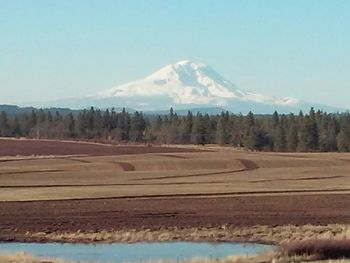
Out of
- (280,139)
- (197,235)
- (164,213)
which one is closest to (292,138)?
(280,139)

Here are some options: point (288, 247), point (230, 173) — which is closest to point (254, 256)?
point (288, 247)

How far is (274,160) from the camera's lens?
10638 cm

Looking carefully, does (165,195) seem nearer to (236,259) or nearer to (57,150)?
(236,259)

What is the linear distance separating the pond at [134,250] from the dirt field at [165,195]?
12.8ft

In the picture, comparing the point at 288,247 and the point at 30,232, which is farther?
the point at 30,232

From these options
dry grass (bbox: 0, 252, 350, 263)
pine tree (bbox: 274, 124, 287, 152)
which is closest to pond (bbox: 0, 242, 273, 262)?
dry grass (bbox: 0, 252, 350, 263)

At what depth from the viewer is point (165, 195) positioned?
180 ft

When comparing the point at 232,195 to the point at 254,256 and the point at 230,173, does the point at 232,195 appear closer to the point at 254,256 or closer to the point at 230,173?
the point at 254,256

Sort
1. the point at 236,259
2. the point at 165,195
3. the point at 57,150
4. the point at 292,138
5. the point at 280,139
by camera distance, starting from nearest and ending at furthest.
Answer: the point at 236,259
the point at 165,195
the point at 57,150
the point at 292,138
the point at 280,139

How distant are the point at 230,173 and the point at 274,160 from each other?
21.2 metres

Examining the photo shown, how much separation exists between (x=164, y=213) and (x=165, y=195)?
10.8 meters

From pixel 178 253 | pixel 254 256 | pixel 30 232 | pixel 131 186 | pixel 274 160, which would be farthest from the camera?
pixel 274 160

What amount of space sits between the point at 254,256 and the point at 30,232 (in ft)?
41.8

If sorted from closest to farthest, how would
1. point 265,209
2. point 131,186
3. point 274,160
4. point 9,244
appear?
1. point 9,244
2. point 265,209
3. point 131,186
4. point 274,160
